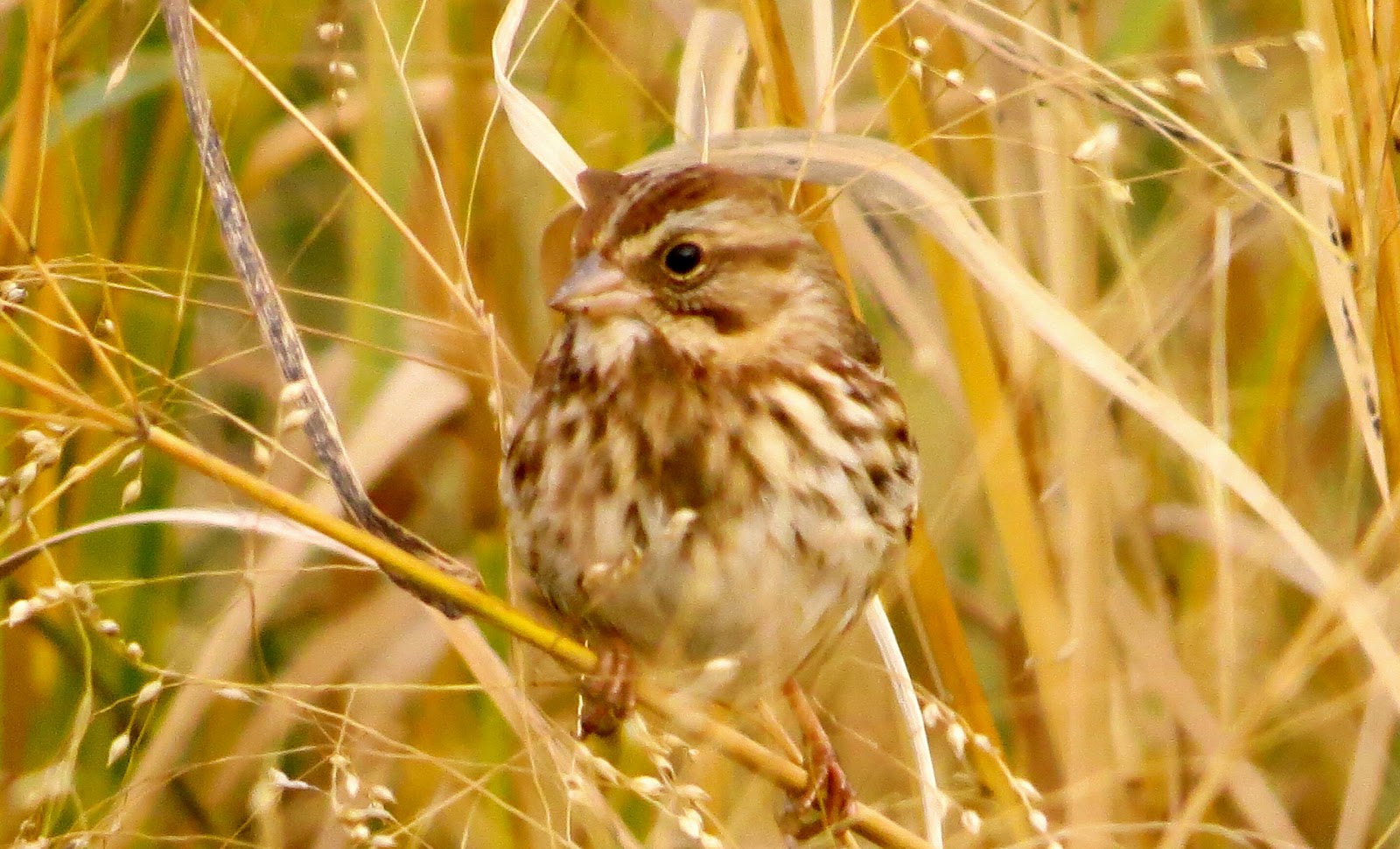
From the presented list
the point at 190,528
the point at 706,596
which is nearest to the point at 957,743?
the point at 706,596

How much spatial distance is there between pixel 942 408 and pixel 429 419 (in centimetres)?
62

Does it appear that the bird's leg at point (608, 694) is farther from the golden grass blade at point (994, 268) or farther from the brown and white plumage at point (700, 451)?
the golden grass blade at point (994, 268)

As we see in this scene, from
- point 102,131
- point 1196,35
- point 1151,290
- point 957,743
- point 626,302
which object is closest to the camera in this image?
point 957,743

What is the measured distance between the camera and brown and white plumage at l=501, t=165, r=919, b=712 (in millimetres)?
1705

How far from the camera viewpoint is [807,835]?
6.06 ft

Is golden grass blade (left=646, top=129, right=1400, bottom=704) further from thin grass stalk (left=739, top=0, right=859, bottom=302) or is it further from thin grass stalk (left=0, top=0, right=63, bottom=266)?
thin grass stalk (left=0, top=0, right=63, bottom=266)

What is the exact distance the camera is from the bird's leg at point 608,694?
1601 mm

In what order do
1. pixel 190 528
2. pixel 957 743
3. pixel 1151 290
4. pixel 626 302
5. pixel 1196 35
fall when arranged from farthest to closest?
pixel 190 528, pixel 1151 290, pixel 1196 35, pixel 626 302, pixel 957 743

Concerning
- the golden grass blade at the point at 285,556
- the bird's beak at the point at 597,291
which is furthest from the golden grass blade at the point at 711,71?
the golden grass blade at the point at 285,556

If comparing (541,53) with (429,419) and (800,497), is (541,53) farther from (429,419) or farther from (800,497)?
(800,497)

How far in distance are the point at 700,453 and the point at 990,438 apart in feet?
0.99

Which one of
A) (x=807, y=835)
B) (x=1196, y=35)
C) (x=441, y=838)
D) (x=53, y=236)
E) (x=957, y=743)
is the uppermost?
(x=1196, y=35)

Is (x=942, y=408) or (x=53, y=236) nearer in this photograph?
(x=53, y=236)

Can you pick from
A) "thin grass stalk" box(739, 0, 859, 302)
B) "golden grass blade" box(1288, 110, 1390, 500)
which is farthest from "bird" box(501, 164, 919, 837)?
"golden grass blade" box(1288, 110, 1390, 500)
